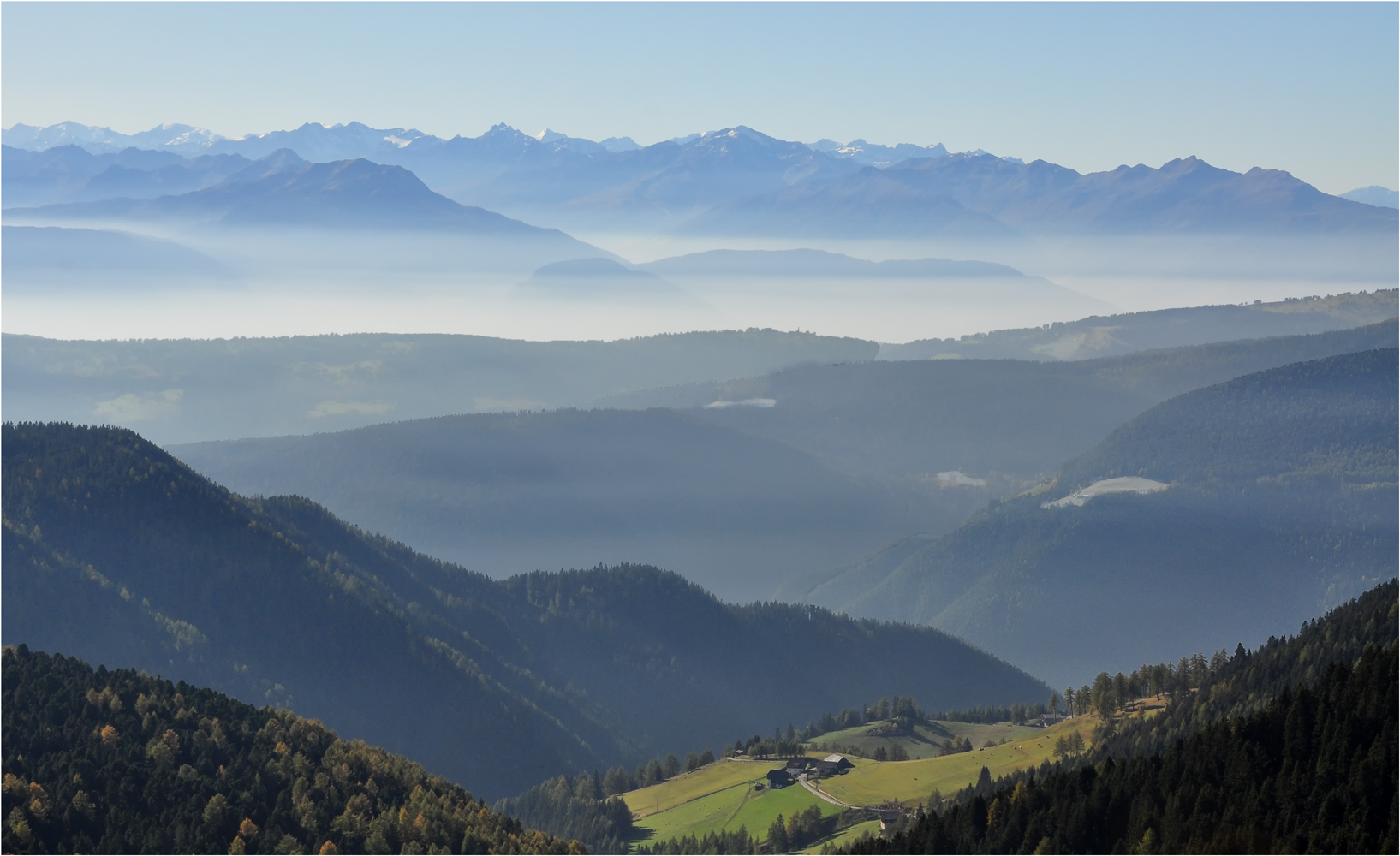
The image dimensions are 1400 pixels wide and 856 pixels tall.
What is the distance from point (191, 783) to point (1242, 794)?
107 metres

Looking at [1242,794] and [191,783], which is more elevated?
[1242,794]

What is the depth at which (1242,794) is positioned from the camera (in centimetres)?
13462

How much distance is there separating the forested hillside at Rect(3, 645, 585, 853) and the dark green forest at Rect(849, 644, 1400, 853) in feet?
177

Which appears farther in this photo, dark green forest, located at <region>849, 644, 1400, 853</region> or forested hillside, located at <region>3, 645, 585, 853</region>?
forested hillside, located at <region>3, 645, 585, 853</region>

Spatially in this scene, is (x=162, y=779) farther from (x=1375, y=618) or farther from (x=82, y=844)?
(x=1375, y=618)

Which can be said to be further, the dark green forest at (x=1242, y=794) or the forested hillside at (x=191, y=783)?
the forested hillside at (x=191, y=783)

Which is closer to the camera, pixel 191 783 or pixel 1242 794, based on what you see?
pixel 1242 794

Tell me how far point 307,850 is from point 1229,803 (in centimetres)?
9390

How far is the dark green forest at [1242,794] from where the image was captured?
126m

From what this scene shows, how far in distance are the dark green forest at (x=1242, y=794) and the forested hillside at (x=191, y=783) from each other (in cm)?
5396

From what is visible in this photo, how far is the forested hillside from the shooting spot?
535 ft

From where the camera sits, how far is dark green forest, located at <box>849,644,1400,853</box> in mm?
126250

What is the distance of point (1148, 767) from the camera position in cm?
14562

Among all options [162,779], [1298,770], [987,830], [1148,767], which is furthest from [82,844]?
[1298,770]
